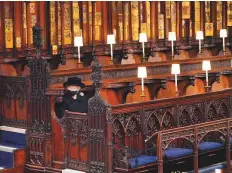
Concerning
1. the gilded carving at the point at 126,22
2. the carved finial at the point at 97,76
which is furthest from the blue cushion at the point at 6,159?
the gilded carving at the point at 126,22

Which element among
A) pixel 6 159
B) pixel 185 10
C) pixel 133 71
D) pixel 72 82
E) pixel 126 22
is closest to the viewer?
pixel 72 82

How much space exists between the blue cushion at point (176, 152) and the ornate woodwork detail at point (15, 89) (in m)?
2.06

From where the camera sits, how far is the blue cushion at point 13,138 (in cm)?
873

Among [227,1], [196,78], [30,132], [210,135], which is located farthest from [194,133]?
[227,1]

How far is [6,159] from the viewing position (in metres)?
8.44

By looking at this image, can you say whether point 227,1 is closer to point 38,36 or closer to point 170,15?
point 170,15

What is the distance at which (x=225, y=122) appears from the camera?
8.02 metres

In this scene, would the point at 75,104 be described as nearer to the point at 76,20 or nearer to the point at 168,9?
the point at 76,20

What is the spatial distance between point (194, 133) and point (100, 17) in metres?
5.91

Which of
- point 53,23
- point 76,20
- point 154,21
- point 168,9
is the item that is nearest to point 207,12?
point 168,9

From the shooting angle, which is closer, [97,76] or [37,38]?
[97,76]

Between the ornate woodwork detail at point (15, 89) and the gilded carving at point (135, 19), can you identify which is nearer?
the ornate woodwork detail at point (15, 89)

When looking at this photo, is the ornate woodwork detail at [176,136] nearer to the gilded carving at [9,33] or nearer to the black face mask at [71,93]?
the black face mask at [71,93]

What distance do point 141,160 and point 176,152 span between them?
1.92 ft
